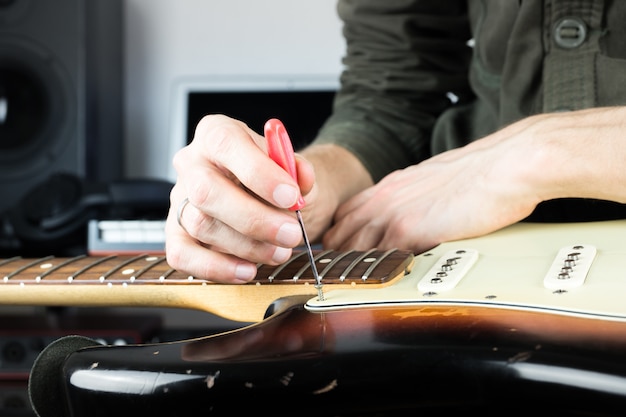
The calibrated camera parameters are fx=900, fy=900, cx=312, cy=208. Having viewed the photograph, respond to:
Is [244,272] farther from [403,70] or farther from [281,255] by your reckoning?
[403,70]

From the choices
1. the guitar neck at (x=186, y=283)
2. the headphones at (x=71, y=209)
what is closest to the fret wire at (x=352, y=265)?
the guitar neck at (x=186, y=283)

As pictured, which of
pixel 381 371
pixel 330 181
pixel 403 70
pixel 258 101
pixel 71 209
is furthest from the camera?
pixel 258 101

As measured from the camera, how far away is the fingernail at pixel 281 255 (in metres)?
0.63

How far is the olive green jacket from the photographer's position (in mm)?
795

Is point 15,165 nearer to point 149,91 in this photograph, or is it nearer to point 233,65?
point 149,91

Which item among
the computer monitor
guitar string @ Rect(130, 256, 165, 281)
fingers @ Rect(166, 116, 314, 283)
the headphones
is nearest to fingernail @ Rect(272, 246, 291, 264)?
fingers @ Rect(166, 116, 314, 283)

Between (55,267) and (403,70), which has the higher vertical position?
(403,70)

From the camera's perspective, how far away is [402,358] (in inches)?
17.2

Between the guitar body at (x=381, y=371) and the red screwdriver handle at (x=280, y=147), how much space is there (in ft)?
0.47

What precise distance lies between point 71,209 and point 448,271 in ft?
3.77

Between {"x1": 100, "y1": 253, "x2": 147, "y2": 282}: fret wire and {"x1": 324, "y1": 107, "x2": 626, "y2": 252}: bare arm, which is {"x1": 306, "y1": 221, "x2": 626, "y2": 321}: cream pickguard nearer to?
{"x1": 324, "y1": 107, "x2": 626, "y2": 252}: bare arm

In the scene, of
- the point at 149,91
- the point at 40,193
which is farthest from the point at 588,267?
the point at 149,91

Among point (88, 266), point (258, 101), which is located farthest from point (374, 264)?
point (258, 101)

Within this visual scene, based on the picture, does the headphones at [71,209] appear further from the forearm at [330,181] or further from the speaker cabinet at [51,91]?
the forearm at [330,181]
